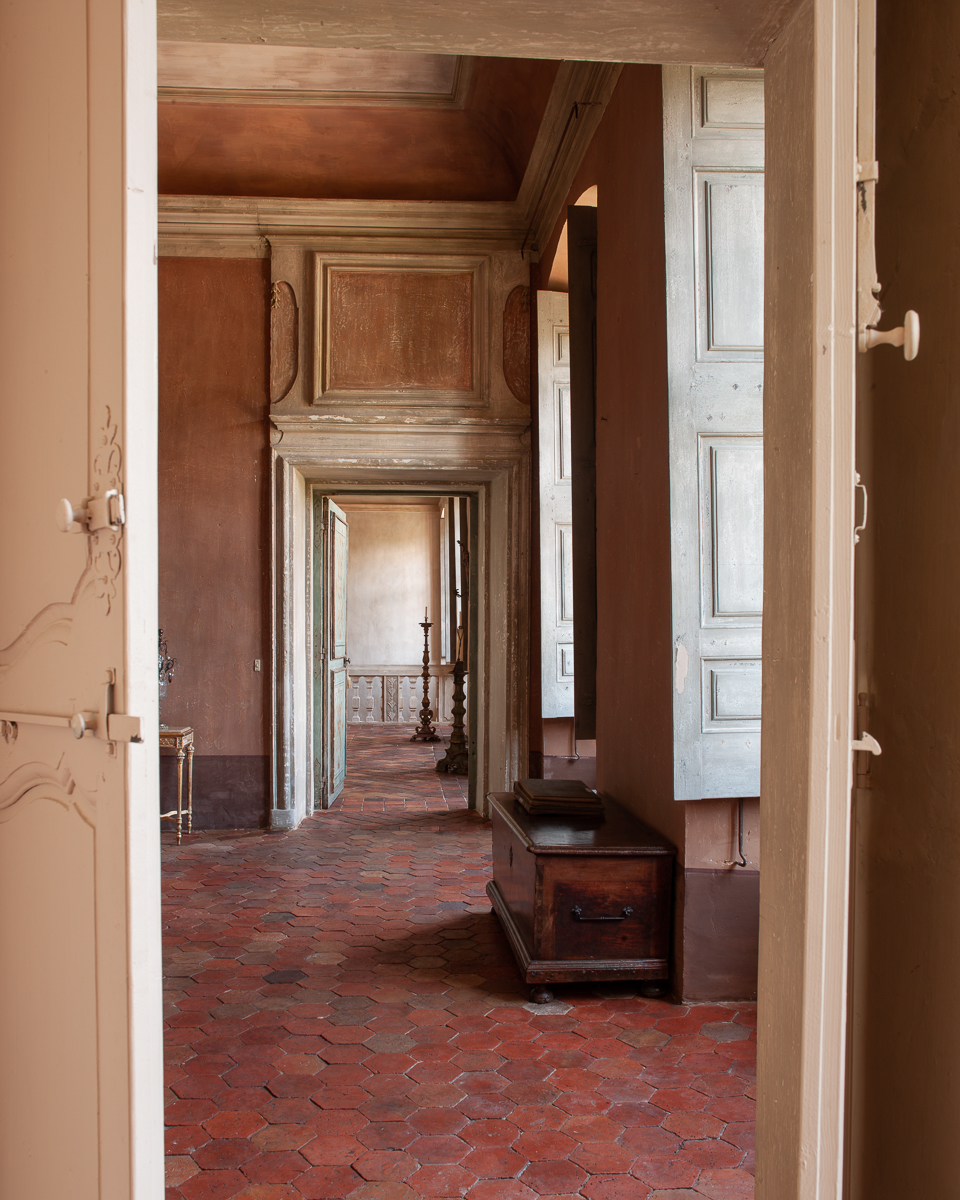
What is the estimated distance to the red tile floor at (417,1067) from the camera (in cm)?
233

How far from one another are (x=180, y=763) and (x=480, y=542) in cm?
271

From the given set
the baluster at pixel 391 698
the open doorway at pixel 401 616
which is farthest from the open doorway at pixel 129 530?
the baluster at pixel 391 698

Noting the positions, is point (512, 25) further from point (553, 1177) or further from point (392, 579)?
point (392, 579)

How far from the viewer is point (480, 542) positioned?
23.2ft

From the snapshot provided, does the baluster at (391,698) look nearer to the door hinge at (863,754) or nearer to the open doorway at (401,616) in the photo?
the open doorway at (401,616)

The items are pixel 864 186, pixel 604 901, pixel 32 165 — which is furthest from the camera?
pixel 604 901

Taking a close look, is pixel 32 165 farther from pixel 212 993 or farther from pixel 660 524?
pixel 212 993

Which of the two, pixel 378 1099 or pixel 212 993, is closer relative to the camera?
pixel 378 1099

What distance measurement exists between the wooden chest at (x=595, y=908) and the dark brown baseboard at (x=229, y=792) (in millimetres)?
3490

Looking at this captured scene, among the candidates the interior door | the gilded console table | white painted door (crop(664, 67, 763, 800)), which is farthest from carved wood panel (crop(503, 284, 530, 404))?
the gilded console table

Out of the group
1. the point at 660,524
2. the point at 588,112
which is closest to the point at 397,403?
the point at 588,112

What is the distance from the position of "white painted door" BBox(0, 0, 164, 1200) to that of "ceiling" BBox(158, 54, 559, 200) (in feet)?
15.4

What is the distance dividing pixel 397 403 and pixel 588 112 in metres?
2.44

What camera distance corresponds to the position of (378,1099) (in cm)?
270
